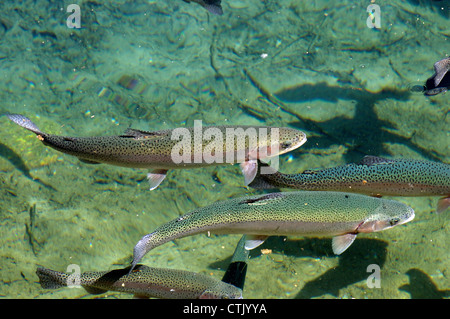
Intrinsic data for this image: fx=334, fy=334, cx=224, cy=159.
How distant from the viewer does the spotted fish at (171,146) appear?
11.6 ft

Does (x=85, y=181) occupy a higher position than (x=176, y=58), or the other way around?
(x=176, y=58)

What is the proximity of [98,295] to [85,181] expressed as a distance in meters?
1.71

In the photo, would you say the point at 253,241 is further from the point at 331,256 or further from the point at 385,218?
the point at 385,218

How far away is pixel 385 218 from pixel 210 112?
3427 millimetres

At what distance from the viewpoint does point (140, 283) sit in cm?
332

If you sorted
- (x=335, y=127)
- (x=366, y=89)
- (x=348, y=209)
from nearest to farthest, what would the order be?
(x=348, y=209)
(x=335, y=127)
(x=366, y=89)

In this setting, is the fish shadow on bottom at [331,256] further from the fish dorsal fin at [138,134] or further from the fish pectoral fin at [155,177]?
the fish dorsal fin at [138,134]

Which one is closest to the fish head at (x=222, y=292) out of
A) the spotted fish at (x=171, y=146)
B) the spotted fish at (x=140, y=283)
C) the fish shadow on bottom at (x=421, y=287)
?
the spotted fish at (x=140, y=283)

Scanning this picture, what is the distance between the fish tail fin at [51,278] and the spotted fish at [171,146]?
1190mm

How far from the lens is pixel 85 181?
4.77m

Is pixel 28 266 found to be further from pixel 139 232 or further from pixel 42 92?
pixel 42 92

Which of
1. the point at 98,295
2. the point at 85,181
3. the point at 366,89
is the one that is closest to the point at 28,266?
the point at 98,295

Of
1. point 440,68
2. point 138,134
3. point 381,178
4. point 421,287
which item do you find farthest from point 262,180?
point 440,68
